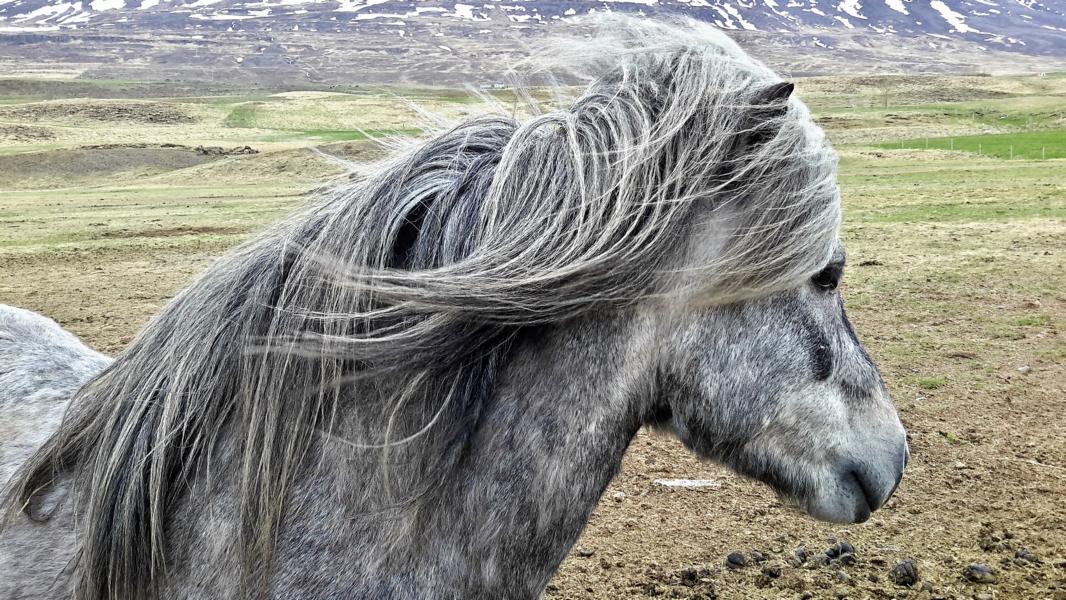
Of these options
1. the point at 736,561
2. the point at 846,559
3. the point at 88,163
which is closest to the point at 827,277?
the point at 736,561

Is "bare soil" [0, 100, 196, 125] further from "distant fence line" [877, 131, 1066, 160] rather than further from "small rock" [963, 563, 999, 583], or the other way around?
"small rock" [963, 563, 999, 583]

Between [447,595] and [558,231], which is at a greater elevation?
[558,231]

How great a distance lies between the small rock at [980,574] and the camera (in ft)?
15.7

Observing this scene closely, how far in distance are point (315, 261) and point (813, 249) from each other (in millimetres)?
1246

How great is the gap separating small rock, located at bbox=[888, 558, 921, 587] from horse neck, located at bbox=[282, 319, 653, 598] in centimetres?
365

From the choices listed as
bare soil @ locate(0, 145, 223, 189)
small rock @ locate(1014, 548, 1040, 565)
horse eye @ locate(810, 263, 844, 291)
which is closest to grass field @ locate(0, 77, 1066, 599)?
small rock @ locate(1014, 548, 1040, 565)

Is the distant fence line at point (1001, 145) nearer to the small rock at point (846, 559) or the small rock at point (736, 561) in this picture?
the small rock at point (846, 559)

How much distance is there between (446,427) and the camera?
1947 mm

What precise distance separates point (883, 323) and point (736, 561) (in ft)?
22.2

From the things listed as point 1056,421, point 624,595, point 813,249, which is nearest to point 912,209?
point 1056,421

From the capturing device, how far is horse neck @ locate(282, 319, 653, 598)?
1.93 metres

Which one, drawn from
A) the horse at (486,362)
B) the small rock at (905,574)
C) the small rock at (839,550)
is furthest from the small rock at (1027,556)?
the horse at (486,362)

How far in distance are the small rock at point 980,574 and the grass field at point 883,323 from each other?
7cm

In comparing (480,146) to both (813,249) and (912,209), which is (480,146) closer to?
(813,249)
